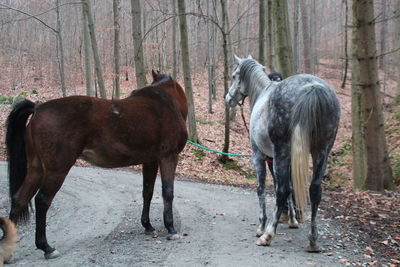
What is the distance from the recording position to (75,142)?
4562 millimetres

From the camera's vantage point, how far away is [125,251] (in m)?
4.80

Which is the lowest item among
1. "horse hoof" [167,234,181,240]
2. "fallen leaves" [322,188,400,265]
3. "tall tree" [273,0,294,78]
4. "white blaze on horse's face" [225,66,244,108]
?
"fallen leaves" [322,188,400,265]

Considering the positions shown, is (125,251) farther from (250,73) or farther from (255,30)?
(255,30)

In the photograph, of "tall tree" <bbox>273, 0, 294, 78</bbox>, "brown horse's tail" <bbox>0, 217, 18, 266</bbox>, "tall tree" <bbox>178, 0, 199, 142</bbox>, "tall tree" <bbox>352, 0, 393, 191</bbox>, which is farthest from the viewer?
"tall tree" <bbox>178, 0, 199, 142</bbox>

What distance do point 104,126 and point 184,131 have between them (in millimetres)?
1277

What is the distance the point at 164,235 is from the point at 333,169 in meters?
9.57

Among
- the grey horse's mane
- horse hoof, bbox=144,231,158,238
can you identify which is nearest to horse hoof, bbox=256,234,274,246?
horse hoof, bbox=144,231,158,238

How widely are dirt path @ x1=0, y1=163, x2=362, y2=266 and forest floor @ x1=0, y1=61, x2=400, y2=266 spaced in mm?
424

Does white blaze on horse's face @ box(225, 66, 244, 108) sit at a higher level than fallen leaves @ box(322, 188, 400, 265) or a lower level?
Answer: higher

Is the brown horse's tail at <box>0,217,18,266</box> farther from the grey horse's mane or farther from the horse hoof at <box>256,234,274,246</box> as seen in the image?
the grey horse's mane

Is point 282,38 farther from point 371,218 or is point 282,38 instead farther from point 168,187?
point 168,187

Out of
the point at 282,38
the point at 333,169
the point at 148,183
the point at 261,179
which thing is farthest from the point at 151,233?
the point at 333,169

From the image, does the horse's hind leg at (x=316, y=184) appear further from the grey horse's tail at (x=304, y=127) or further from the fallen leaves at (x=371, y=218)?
the fallen leaves at (x=371, y=218)

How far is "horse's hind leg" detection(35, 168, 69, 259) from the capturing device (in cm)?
444
